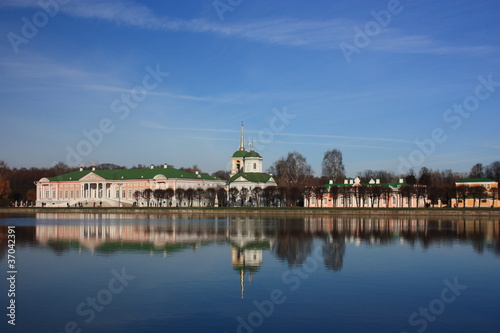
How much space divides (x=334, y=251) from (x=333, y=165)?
75.4 metres

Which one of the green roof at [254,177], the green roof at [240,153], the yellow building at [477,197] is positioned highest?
the green roof at [240,153]

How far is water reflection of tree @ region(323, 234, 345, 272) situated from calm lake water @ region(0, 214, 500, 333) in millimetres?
42

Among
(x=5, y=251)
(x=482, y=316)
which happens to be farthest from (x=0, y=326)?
(x=5, y=251)

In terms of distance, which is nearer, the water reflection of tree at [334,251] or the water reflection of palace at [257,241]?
the water reflection of tree at [334,251]

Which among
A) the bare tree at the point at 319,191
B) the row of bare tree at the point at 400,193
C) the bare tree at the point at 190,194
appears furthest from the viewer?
the bare tree at the point at 190,194

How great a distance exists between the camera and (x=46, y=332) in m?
11.4

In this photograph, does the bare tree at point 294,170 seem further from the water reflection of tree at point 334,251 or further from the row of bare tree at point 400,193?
the water reflection of tree at point 334,251

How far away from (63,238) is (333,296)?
20.9 meters

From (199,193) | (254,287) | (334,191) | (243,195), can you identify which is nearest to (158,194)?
(199,193)

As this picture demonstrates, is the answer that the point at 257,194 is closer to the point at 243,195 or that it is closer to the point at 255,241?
the point at 243,195

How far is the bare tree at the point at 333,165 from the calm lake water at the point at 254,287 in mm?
70638

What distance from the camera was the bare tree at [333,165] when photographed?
3893 inches

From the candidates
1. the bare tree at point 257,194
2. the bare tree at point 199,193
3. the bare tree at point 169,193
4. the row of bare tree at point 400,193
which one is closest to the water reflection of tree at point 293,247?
the row of bare tree at point 400,193

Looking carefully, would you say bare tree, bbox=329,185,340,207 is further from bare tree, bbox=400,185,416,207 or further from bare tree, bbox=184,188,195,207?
bare tree, bbox=184,188,195,207
